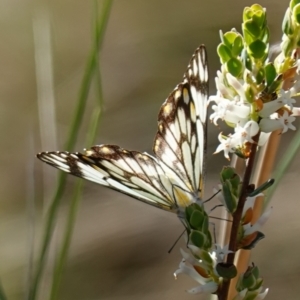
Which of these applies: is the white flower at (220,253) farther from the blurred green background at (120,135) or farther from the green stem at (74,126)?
the blurred green background at (120,135)

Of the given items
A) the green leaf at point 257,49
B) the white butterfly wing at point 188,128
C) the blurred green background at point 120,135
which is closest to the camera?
the green leaf at point 257,49

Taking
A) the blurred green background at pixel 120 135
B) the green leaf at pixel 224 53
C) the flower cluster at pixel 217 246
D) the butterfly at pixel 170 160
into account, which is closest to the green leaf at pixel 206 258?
the flower cluster at pixel 217 246

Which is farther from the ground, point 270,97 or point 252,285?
point 270,97

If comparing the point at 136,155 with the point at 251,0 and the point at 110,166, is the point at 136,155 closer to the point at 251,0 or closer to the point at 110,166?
the point at 110,166

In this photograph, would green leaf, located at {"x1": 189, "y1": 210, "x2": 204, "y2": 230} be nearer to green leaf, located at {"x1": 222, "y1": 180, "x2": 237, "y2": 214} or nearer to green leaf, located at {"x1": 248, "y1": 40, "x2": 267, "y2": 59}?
green leaf, located at {"x1": 222, "y1": 180, "x2": 237, "y2": 214}

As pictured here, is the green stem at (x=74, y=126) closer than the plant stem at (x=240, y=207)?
No

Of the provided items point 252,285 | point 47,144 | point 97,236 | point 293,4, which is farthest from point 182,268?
point 97,236

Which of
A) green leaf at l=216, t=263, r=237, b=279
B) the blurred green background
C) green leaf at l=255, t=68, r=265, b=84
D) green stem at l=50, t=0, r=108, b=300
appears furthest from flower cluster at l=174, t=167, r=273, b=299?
the blurred green background
